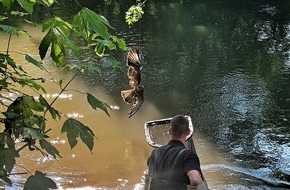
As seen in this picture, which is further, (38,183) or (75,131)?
(75,131)

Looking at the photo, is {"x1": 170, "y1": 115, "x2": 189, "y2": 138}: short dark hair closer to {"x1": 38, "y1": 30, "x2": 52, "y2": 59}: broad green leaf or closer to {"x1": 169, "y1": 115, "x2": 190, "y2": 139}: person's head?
{"x1": 169, "y1": 115, "x2": 190, "y2": 139}: person's head

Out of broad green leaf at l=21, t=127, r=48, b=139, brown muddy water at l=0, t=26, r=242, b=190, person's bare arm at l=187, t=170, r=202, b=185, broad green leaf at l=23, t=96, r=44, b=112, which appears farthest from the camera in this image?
brown muddy water at l=0, t=26, r=242, b=190

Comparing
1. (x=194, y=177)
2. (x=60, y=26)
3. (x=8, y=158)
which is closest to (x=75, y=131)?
(x=8, y=158)

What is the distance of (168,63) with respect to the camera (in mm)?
11688

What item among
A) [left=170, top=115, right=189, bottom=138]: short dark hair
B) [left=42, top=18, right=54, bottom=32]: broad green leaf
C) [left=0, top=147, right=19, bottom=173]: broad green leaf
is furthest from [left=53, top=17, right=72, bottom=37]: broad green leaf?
[left=170, top=115, right=189, bottom=138]: short dark hair

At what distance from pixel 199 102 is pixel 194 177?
6160 millimetres

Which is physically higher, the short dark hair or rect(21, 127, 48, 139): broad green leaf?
rect(21, 127, 48, 139): broad green leaf

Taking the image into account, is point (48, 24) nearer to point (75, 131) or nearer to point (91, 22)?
point (91, 22)

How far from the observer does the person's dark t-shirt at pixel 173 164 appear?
3.46 meters

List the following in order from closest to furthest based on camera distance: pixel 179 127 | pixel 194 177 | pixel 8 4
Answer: pixel 8 4
pixel 194 177
pixel 179 127

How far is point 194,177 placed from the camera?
10.9ft

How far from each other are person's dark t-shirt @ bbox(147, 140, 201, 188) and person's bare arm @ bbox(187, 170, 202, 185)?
4 cm

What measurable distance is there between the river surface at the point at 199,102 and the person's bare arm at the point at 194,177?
3.82 ft

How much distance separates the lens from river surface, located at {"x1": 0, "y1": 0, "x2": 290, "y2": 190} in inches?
269
